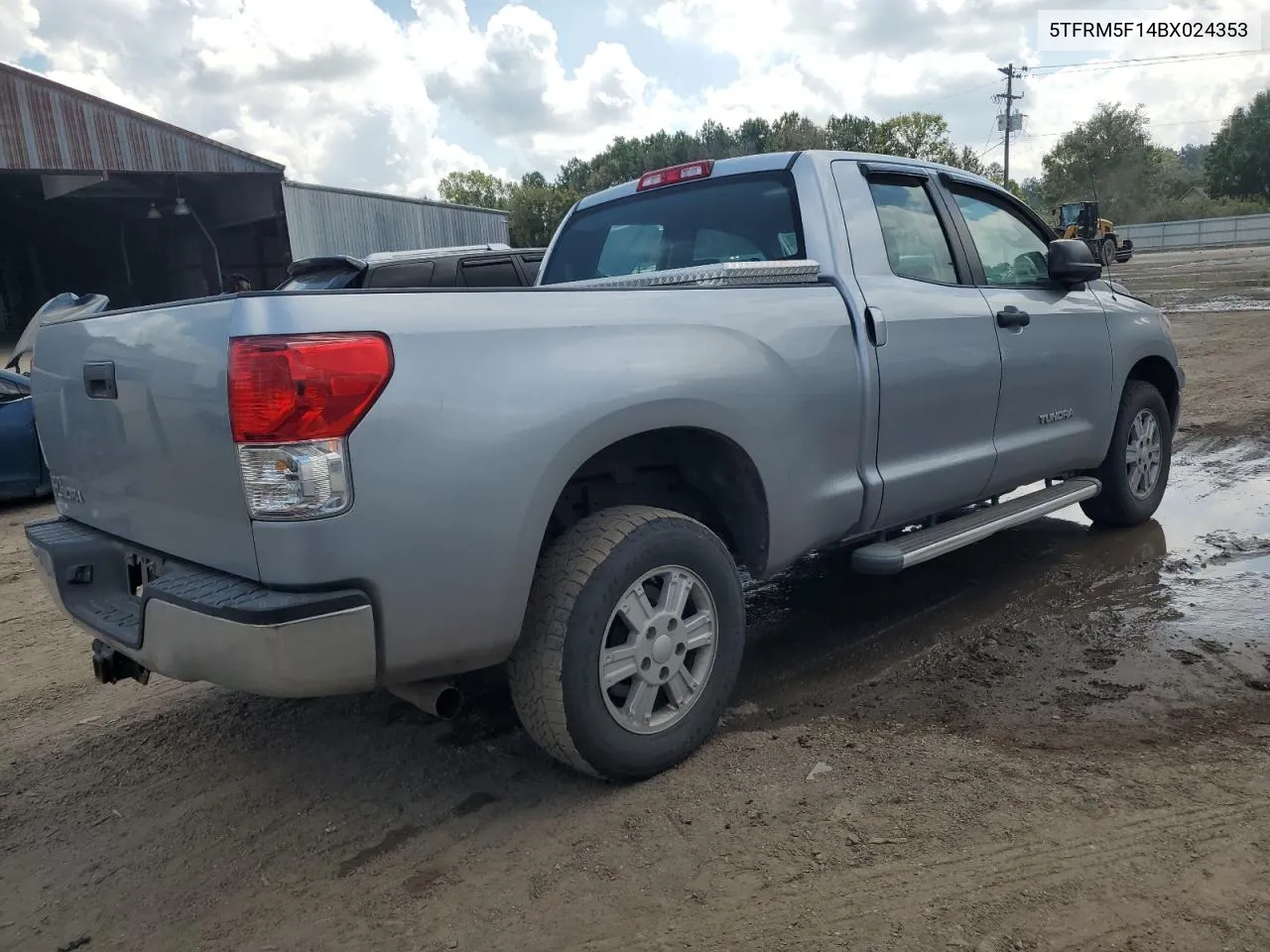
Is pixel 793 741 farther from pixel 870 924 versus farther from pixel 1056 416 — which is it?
pixel 1056 416

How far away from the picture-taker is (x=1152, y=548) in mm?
5164

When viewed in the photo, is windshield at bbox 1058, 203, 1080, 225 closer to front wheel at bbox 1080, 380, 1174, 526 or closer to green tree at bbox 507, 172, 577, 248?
green tree at bbox 507, 172, 577, 248

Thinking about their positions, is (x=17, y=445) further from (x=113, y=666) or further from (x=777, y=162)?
(x=777, y=162)

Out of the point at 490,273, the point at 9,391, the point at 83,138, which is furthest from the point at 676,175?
the point at 83,138

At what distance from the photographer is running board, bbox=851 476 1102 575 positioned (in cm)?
369

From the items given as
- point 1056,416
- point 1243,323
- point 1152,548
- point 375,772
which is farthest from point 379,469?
point 1243,323

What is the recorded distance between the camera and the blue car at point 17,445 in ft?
25.6

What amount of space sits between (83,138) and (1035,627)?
21166mm

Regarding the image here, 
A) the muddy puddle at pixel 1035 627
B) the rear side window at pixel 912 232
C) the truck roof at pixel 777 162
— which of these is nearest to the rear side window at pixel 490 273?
the truck roof at pixel 777 162

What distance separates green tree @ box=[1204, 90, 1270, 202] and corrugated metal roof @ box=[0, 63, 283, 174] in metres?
64.0

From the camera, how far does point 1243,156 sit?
6297cm

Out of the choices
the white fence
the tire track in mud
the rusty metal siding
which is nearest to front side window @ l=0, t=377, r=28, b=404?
the tire track in mud

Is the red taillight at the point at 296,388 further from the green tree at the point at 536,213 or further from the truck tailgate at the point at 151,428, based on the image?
the green tree at the point at 536,213

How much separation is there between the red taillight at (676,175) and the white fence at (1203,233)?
5394 cm
